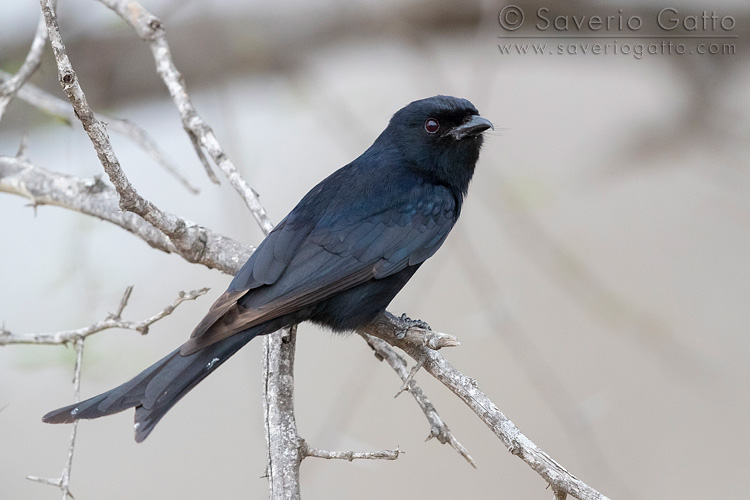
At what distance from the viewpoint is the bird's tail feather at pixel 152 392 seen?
2277 millimetres

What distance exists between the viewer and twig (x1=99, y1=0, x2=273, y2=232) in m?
3.04

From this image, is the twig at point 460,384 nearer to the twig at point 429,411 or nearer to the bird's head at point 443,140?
the twig at point 429,411

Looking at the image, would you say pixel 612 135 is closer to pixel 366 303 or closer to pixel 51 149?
pixel 366 303

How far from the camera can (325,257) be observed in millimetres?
2711

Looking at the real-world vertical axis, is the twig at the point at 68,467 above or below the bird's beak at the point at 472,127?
below

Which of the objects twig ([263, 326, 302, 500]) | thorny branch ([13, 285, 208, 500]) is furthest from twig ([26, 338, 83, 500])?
twig ([263, 326, 302, 500])

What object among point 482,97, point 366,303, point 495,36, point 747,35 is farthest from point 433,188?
point 747,35

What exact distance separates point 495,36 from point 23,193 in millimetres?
2719

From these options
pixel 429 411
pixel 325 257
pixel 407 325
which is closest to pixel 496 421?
pixel 429 411

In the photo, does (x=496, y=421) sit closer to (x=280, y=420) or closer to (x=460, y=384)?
(x=460, y=384)

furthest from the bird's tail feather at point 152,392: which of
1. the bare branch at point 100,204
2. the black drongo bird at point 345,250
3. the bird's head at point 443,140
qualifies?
the bird's head at point 443,140

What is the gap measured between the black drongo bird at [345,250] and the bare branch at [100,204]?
0.29 meters

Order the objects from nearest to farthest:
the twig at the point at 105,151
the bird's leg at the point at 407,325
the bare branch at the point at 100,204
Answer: the twig at the point at 105,151 → the bird's leg at the point at 407,325 → the bare branch at the point at 100,204

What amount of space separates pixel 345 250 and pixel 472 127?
0.85m
